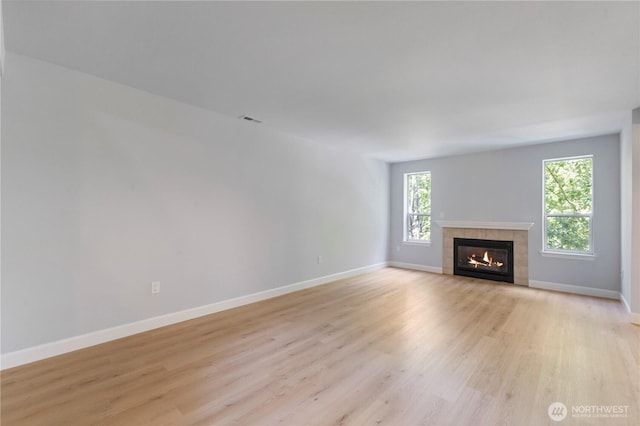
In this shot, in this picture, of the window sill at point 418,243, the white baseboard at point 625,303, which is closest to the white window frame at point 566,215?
the white baseboard at point 625,303

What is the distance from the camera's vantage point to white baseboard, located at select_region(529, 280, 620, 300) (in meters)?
4.25

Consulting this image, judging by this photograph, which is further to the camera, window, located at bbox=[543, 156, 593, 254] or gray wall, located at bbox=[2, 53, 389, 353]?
window, located at bbox=[543, 156, 593, 254]

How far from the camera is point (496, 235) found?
5309 mm

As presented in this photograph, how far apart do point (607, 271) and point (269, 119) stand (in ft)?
17.8

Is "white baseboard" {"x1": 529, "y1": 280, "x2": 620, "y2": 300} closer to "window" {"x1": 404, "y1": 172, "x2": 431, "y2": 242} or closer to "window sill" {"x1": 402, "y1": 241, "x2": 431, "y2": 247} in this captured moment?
"window sill" {"x1": 402, "y1": 241, "x2": 431, "y2": 247}

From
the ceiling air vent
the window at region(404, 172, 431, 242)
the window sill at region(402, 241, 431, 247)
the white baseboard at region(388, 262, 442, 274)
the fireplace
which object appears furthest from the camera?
the window at region(404, 172, 431, 242)

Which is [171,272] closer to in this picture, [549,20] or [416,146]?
[549,20]

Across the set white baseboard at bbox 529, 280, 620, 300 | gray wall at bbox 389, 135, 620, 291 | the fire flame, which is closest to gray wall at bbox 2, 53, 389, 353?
gray wall at bbox 389, 135, 620, 291

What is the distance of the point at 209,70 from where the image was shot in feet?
8.34

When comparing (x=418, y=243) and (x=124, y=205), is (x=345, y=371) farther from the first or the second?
(x=418, y=243)

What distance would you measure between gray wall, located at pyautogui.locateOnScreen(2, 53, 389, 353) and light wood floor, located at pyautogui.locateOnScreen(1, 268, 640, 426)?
1.35 feet

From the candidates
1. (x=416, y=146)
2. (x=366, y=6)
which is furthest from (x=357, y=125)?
(x=366, y=6)

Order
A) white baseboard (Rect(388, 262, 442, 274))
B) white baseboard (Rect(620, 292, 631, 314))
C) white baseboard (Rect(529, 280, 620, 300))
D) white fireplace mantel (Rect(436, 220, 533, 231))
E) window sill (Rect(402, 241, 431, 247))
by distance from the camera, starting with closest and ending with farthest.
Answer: white baseboard (Rect(620, 292, 631, 314)) → white baseboard (Rect(529, 280, 620, 300)) → white fireplace mantel (Rect(436, 220, 533, 231)) → white baseboard (Rect(388, 262, 442, 274)) → window sill (Rect(402, 241, 431, 247))

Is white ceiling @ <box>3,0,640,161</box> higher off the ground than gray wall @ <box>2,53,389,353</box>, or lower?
higher
